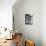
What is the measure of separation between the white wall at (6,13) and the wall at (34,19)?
108cm

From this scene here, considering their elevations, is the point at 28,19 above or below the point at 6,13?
below

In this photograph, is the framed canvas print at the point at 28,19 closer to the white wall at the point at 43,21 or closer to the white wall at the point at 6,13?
the white wall at the point at 43,21

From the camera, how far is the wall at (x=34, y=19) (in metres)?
5.19

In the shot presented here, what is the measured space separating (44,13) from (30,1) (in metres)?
0.85

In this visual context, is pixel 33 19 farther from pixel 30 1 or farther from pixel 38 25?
pixel 30 1

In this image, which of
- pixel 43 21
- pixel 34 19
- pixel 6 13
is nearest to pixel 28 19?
pixel 34 19

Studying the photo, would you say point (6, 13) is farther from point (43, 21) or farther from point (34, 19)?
point (43, 21)

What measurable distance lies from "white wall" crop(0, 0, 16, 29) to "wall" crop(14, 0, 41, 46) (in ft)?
3.54

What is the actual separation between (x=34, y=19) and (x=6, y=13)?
1650 millimetres

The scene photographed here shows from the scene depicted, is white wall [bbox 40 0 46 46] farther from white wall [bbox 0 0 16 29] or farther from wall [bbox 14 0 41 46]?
white wall [bbox 0 0 16 29]

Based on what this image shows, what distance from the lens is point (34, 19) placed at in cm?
528

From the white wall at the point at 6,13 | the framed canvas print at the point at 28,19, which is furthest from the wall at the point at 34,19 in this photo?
the white wall at the point at 6,13

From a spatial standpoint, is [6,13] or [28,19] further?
[28,19]

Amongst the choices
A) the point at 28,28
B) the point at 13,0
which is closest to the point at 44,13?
the point at 28,28
